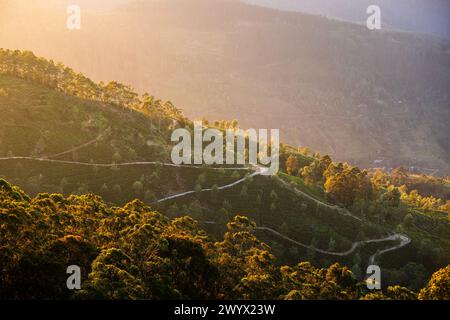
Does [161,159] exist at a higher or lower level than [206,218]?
higher

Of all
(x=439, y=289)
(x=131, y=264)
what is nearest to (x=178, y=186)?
(x=131, y=264)

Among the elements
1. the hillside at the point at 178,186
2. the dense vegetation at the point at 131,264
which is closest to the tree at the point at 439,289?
the dense vegetation at the point at 131,264

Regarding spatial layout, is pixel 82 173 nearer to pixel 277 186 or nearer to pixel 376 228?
pixel 277 186

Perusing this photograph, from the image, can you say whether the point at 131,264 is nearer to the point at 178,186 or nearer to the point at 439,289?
the point at 439,289
